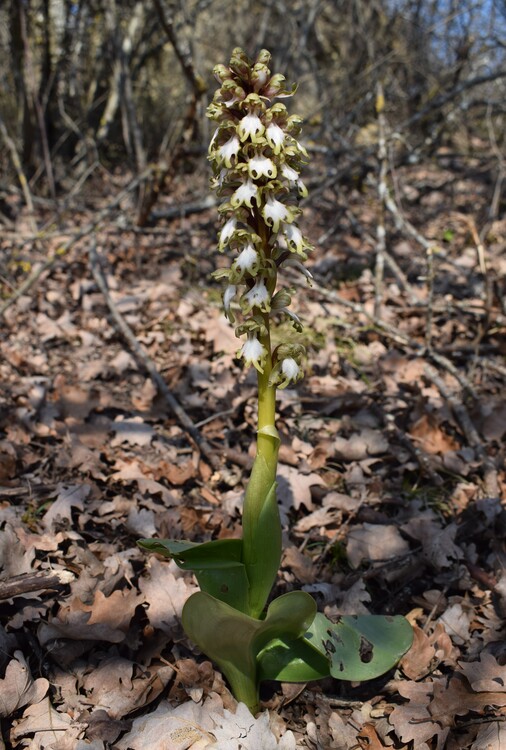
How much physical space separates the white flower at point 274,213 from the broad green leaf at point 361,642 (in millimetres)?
1313

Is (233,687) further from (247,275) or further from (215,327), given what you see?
(215,327)

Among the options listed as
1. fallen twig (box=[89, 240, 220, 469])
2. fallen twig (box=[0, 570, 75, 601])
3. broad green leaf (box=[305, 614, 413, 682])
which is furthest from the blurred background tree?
broad green leaf (box=[305, 614, 413, 682])

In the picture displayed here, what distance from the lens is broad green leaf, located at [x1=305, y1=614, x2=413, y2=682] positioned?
1918 millimetres

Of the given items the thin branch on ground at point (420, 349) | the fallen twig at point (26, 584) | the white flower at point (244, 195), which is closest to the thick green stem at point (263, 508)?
the white flower at point (244, 195)

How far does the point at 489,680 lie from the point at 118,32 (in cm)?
630

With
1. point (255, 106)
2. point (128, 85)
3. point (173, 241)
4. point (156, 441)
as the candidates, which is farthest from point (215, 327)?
point (128, 85)

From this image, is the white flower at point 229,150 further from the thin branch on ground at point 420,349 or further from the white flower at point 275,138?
the thin branch on ground at point 420,349

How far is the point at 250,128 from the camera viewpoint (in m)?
1.64

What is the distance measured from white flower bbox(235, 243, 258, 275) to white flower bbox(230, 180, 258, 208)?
0.45 ft

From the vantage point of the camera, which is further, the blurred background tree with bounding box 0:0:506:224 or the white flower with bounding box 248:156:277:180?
the blurred background tree with bounding box 0:0:506:224

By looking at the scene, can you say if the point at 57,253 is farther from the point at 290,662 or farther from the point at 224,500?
the point at 290,662

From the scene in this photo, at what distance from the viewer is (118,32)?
5.89 metres

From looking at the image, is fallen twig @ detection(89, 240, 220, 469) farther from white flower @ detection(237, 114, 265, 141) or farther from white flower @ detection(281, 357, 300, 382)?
white flower @ detection(237, 114, 265, 141)

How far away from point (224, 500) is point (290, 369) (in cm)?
122
